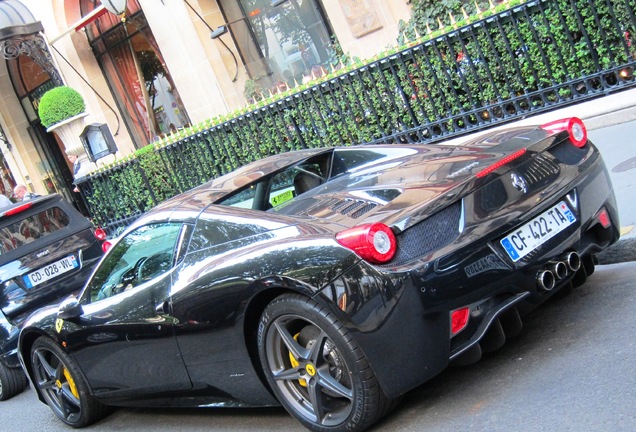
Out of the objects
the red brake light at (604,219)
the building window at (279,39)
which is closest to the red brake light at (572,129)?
the red brake light at (604,219)

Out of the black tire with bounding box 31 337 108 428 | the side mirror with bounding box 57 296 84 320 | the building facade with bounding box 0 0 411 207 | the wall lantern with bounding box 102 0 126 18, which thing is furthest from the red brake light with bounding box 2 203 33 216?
the wall lantern with bounding box 102 0 126 18

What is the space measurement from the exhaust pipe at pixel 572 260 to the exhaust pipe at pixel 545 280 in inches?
6.1

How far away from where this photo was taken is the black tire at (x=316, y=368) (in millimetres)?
3988

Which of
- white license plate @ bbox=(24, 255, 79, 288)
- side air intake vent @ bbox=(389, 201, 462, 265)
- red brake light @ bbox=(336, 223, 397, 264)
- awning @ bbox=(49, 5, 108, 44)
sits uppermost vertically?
awning @ bbox=(49, 5, 108, 44)

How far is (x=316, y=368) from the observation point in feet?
13.8

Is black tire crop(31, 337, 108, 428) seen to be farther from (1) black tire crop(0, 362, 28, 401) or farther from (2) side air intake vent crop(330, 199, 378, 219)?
(2) side air intake vent crop(330, 199, 378, 219)

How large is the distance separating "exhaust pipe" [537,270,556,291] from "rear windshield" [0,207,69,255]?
572 centimetres

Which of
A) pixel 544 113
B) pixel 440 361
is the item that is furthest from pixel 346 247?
pixel 544 113

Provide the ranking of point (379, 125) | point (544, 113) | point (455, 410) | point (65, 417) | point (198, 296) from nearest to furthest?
point (455, 410)
point (198, 296)
point (65, 417)
point (544, 113)
point (379, 125)

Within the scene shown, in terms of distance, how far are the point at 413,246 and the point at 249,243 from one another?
37.5 inches

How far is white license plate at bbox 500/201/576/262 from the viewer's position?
4.14 metres

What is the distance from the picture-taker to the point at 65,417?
250 inches

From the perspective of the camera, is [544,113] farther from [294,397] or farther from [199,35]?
[199,35]

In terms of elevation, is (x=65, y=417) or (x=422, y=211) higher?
(x=422, y=211)
